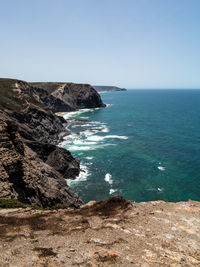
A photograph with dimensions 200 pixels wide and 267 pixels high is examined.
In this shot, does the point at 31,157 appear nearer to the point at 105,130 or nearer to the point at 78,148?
the point at 78,148

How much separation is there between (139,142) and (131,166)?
66.6ft

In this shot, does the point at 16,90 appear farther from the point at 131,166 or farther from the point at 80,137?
the point at 131,166

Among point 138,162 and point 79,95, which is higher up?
point 79,95

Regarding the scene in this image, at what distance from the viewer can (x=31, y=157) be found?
34.9m

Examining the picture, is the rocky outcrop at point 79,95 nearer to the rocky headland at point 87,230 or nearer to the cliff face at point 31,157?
the cliff face at point 31,157

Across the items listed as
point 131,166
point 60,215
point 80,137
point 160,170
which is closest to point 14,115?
point 80,137

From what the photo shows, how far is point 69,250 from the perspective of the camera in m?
12.0

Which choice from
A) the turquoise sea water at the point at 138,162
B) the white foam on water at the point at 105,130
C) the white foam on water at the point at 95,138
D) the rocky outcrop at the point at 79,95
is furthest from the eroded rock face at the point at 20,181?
the rocky outcrop at the point at 79,95

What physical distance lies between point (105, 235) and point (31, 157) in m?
25.1

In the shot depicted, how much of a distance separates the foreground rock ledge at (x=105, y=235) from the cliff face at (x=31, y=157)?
8569mm

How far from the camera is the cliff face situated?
2550 centimetres

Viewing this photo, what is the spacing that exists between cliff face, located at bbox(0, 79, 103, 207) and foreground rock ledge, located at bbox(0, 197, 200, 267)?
8569 millimetres

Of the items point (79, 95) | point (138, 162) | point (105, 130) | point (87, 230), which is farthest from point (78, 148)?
point (79, 95)

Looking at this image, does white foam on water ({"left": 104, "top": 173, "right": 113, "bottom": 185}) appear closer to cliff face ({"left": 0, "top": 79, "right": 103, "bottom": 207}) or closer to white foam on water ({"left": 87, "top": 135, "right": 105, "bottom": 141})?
cliff face ({"left": 0, "top": 79, "right": 103, "bottom": 207})
